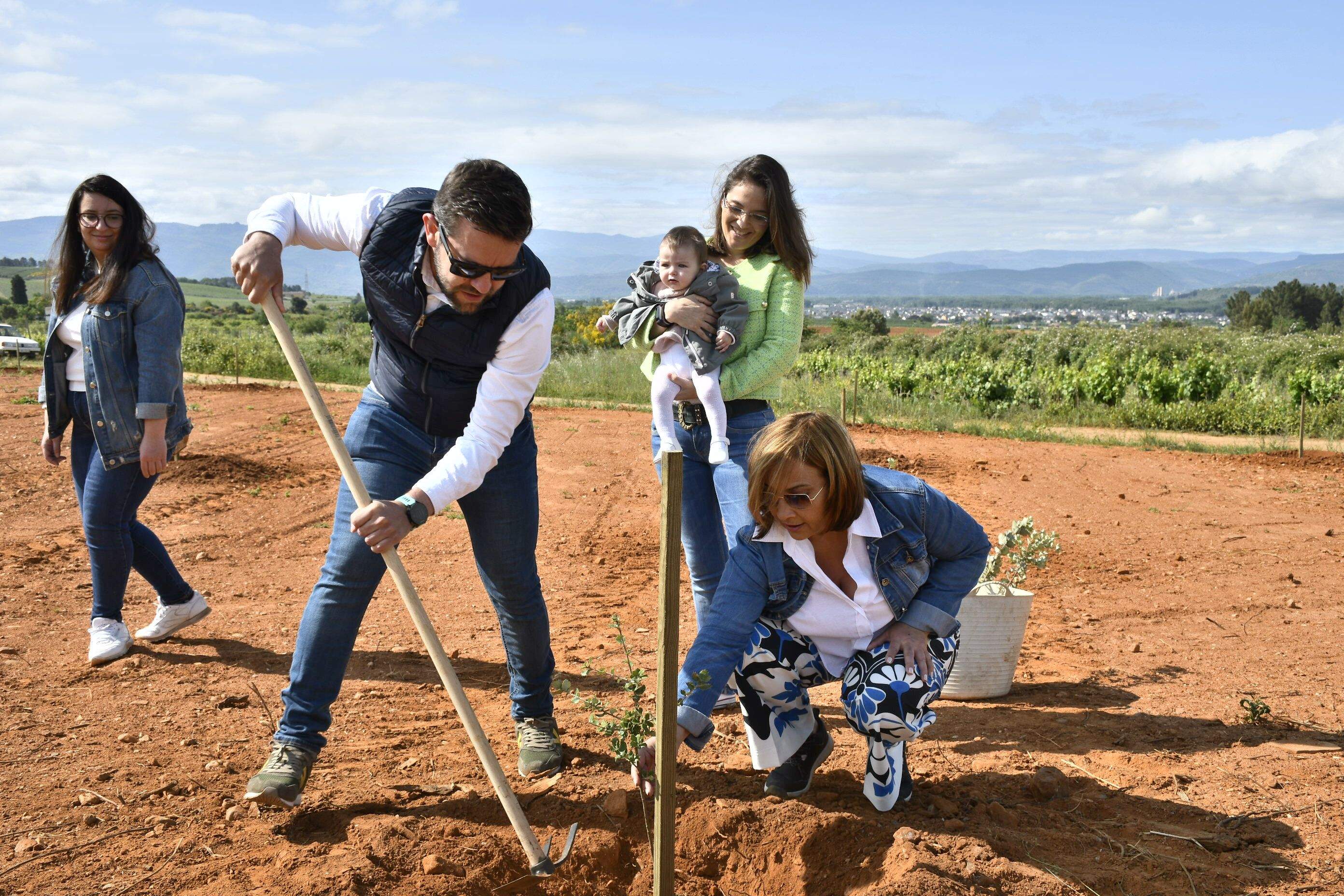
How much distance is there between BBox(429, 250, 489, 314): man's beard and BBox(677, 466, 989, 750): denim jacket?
959mm

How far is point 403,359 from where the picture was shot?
2.91 meters

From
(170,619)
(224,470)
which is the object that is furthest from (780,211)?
(224,470)

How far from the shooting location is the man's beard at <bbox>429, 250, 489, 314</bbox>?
274 cm

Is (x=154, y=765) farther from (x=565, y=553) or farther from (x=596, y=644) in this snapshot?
(x=565, y=553)

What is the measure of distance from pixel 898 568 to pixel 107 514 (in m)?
3.22

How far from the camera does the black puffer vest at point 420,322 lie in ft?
9.12

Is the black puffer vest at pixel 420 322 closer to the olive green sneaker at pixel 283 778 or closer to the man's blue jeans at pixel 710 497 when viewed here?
the man's blue jeans at pixel 710 497

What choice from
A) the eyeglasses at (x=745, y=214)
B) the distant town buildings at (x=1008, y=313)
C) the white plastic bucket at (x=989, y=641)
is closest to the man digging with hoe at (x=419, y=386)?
the eyeglasses at (x=745, y=214)

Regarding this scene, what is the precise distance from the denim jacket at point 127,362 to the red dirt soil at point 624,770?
100cm

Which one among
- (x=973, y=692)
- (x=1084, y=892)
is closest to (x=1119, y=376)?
(x=973, y=692)

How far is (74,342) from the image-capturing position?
4.19m

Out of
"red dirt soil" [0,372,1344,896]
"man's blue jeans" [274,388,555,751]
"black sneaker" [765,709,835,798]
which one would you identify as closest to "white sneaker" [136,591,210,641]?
"red dirt soil" [0,372,1344,896]

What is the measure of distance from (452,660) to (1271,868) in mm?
3108

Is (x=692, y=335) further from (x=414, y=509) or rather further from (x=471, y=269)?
(x=414, y=509)
